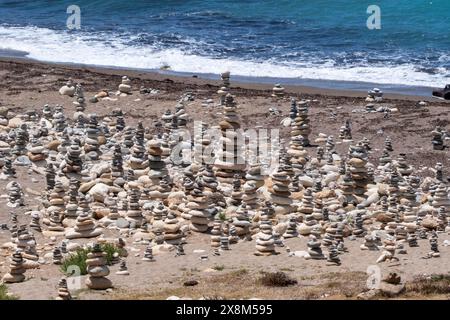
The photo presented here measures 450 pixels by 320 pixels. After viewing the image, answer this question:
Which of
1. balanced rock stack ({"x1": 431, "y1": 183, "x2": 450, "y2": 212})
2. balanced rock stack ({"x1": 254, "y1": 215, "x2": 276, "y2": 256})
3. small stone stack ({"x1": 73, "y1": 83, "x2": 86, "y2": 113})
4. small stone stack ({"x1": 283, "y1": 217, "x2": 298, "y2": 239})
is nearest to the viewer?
balanced rock stack ({"x1": 254, "y1": 215, "x2": 276, "y2": 256})

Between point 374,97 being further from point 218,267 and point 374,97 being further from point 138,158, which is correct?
point 218,267

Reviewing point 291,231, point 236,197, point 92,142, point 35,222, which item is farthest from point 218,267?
point 92,142

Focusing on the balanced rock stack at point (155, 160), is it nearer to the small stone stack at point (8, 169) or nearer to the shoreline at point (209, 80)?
the small stone stack at point (8, 169)

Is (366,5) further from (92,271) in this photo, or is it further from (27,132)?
(92,271)

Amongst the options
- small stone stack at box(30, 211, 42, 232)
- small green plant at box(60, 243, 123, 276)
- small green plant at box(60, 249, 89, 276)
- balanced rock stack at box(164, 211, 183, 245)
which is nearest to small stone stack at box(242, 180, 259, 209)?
balanced rock stack at box(164, 211, 183, 245)

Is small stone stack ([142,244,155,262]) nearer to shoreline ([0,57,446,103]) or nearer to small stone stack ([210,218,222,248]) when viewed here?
small stone stack ([210,218,222,248])

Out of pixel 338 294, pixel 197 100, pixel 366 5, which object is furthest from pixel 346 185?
pixel 366 5
